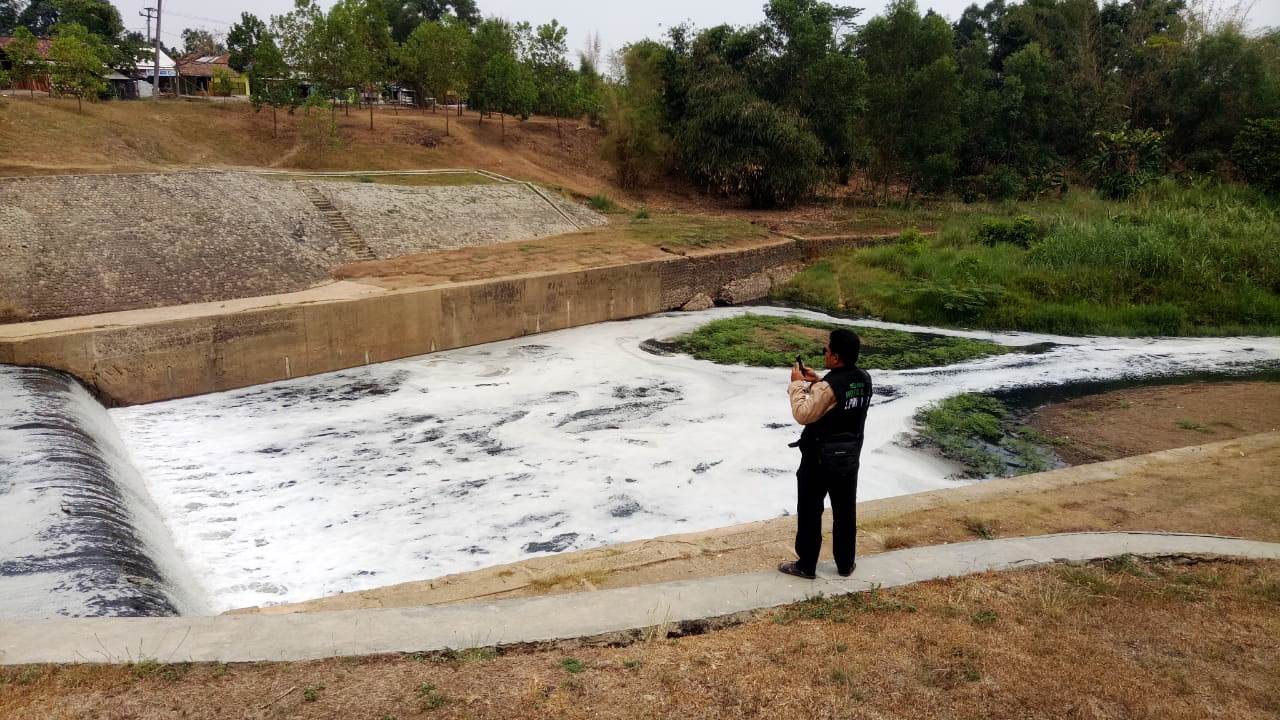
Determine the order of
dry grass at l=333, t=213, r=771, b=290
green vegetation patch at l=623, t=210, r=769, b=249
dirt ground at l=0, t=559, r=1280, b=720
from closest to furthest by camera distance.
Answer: dirt ground at l=0, t=559, r=1280, b=720
dry grass at l=333, t=213, r=771, b=290
green vegetation patch at l=623, t=210, r=769, b=249

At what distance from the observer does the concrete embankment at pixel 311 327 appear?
41.0 feet

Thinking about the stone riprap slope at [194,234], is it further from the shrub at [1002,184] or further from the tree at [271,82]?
the shrub at [1002,184]

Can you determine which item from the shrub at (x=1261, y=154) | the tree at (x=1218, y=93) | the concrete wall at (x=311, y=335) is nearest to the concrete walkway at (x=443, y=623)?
the concrete wall at (x=311, y=335)

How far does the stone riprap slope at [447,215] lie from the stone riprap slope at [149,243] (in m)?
1.16

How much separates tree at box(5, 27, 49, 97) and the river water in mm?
17875

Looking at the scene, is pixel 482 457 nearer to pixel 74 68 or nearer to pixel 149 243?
pixel 149 243

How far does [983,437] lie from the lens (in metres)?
11.7

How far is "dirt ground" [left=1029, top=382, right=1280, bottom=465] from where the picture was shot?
11141 mm

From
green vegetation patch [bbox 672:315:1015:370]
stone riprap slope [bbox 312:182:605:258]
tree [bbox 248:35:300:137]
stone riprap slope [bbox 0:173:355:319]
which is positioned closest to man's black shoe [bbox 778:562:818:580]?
green vegetation patch [bbox 672:315:1015:370]

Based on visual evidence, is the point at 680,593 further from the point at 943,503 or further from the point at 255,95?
the point at 255,95

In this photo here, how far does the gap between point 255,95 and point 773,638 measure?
27875mm

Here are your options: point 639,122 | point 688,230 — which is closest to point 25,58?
point 639,122

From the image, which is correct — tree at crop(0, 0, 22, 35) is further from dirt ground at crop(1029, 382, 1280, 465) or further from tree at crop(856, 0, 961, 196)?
dirt ground at crop(1029, 382, 1280, 465)

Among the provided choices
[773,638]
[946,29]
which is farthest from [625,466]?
[946,29]
